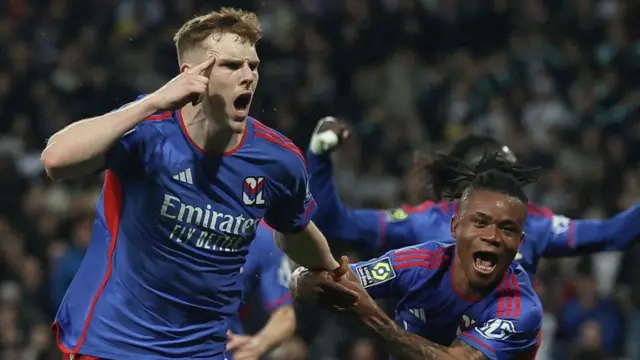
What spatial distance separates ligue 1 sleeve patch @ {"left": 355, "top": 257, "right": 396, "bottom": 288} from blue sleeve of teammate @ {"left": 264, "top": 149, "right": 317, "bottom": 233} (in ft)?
1.66

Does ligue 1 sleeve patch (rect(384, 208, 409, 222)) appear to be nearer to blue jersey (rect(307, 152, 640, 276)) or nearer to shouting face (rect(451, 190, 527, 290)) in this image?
blue jersey (rect(307, 152, 640, 276))

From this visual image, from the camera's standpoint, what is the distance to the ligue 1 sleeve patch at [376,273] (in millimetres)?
4914

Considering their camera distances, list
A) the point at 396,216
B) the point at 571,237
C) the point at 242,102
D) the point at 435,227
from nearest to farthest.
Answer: the point at 242,102
the point at 435,227
the point at 571,237
the point at 396,216

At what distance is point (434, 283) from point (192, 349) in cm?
115

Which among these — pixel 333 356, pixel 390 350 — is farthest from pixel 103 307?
pixel 333 356

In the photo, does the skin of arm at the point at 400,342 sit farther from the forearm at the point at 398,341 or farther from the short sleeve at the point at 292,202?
the short sleeve at the point at 292,202

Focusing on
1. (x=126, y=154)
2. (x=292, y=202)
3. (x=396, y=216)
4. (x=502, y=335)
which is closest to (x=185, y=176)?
(x=126, y=154)

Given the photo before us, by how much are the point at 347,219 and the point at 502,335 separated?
178cm

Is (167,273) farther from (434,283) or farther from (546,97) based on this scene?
(546,97)

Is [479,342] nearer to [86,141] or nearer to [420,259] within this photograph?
[420,259]

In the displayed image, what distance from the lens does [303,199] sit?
4.45 metres

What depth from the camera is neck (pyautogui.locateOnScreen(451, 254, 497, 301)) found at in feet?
16.0

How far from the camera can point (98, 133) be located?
3688 mm

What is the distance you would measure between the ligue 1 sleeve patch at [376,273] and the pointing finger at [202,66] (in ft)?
4.19
